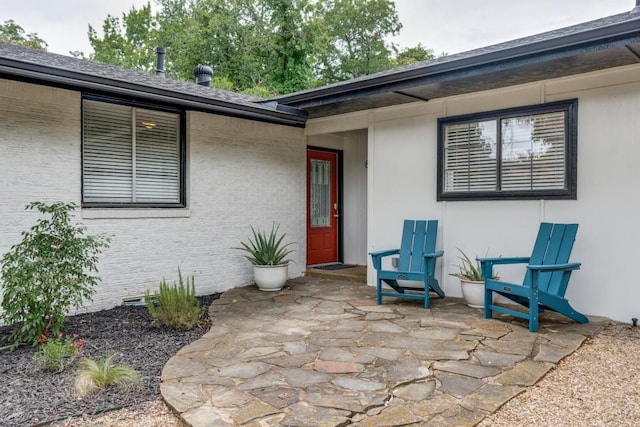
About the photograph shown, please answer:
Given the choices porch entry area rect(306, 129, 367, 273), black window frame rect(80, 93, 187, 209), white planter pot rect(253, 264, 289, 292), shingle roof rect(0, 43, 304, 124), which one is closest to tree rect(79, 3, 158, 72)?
porch entry area rect(306, 129, 367, 273)

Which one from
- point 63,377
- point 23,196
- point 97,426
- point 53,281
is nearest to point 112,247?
point 23,196

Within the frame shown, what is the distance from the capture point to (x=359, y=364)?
323 cm

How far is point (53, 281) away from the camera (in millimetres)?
3746

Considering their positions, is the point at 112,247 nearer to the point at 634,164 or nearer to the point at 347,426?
the point at 347,426

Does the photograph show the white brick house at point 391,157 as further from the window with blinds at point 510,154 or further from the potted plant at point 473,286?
the potted plant at point 473,286

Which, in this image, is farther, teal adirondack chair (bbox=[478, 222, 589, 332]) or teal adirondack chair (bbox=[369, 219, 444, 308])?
teal adirondack chair (bbox=[369, 219, 444, 308])

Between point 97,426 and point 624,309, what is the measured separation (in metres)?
4.48

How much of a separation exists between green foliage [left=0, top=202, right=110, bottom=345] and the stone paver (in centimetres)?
120

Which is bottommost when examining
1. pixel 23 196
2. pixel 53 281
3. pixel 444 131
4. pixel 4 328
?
pixel 4 328

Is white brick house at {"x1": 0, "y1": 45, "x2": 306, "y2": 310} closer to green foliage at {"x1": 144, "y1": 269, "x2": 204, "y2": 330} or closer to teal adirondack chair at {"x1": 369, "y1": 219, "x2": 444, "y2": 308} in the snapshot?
green foliage at {"x1": 144, "y1": 269, "x2": 204, "y2": 330}

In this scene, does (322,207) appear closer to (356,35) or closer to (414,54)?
(414,54)

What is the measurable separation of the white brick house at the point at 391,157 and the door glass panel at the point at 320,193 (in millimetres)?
668

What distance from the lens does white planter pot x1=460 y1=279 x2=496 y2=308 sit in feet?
16.0

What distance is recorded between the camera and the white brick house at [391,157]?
4.32 meters
